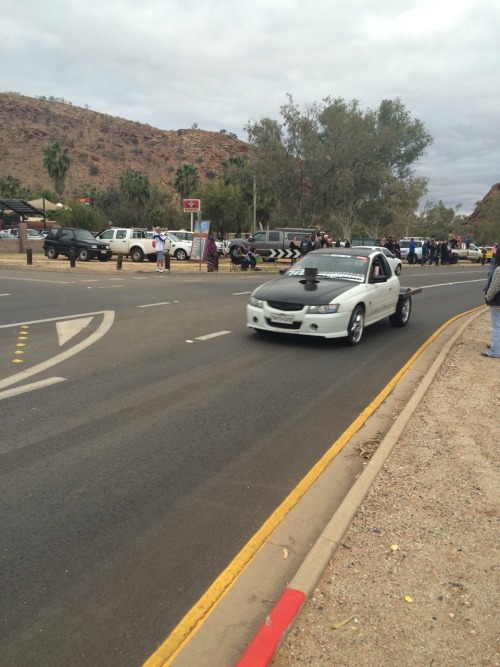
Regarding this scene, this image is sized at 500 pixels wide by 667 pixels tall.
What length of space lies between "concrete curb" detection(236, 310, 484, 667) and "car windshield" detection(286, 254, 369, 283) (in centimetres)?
504

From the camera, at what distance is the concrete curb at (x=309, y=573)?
7.93ft

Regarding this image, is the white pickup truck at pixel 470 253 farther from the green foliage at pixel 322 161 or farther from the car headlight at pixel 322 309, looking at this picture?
the car headlight at pixel 322 309

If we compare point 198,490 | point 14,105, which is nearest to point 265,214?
point 198,490

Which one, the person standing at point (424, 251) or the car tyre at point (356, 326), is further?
the person standing at point (424, 251)

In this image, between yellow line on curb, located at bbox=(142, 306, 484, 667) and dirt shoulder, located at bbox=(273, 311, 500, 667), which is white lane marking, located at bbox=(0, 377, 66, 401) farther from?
dirt shoulder, located at bbox=(273, 311, 500, 667)

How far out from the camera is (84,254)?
29406 mm

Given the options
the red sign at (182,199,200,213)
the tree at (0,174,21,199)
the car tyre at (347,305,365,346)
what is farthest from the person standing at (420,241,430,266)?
the tree at (0,174,21,199)

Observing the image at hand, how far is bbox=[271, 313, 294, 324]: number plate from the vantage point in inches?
342

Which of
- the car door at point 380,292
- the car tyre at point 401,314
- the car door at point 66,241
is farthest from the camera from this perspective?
the car door at point 66,241

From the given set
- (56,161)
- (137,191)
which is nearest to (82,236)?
(137,191)

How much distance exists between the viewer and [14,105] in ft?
340

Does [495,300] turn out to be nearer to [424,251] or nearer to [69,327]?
[69,327]

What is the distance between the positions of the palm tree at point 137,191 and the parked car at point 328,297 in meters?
56.8

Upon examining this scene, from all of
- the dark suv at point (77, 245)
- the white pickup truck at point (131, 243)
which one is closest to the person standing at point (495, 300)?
the white pickup truck at point (131, 243)
